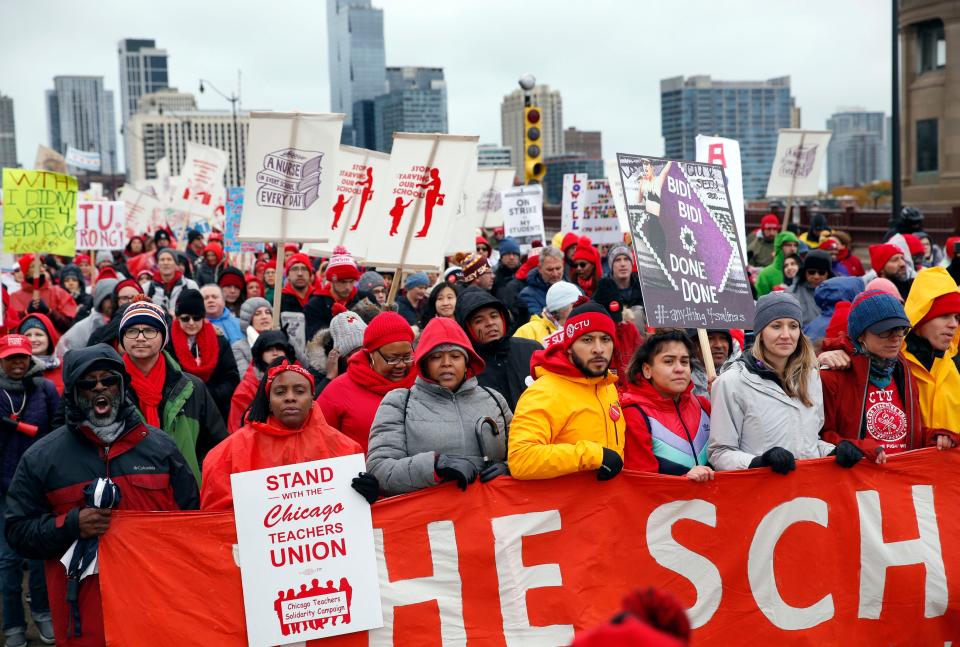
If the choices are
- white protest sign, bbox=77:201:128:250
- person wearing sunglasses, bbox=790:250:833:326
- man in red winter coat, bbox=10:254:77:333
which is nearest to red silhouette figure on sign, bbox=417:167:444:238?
person wearing sunglasses, bbox=790:250:833:326

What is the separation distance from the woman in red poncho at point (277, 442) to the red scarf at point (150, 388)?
110cm

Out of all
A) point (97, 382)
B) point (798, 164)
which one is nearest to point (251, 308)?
point (97, 382)

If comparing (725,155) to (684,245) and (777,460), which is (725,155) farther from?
(777,460)

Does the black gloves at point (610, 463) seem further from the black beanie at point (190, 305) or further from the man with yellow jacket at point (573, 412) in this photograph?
the black beanie at point (190, 305)

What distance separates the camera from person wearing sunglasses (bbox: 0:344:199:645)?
4512 millimetres

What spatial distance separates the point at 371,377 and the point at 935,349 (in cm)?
277

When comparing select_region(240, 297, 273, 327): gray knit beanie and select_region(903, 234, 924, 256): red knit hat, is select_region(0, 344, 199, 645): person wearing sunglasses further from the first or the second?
select_region(903, 234, 924, 256): red knit hat

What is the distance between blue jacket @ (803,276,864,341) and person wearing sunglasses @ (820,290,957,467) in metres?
2.51

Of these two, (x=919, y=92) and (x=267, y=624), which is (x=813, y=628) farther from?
(x=919, y=92)

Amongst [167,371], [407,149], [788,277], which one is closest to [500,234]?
[788,277]

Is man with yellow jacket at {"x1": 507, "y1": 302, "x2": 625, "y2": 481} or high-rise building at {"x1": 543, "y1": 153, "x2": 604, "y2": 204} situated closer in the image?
man with yellow jacket at {"x1": 507, "y1": 302, "x2": 625, "y2": 481}

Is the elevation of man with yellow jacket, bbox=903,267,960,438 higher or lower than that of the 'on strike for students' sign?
lower

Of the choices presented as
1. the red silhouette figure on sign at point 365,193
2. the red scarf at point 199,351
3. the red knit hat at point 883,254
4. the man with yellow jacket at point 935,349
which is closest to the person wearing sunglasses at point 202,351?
the red scarf at point 199,351

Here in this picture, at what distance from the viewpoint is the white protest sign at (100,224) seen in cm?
1461
